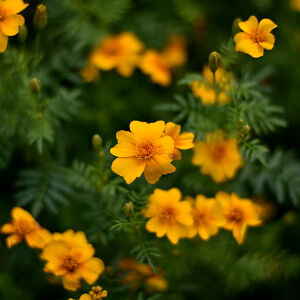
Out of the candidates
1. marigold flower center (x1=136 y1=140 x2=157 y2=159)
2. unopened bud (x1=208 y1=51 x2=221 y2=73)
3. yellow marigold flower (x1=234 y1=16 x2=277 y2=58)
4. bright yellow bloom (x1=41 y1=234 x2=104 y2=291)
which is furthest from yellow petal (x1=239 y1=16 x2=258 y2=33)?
bright yellow bloom (x1=41 y1=234 x2=104 y2=291)

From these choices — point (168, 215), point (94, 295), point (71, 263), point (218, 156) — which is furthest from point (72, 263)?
point (218, 156)

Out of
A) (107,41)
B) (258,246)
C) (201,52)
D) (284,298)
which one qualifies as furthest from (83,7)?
(284,298)

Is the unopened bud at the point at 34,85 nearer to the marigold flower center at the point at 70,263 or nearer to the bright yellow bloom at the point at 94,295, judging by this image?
the marigold flower center at the point at 70,263

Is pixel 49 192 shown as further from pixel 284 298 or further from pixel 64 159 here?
pixel 284 298

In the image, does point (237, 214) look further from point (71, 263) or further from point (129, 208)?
point (71, 263)

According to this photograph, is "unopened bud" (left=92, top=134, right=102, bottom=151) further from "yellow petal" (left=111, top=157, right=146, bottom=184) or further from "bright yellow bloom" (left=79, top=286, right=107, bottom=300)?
"bright yellow bloom" (left=79, top=286, right=107, bottom=300)
